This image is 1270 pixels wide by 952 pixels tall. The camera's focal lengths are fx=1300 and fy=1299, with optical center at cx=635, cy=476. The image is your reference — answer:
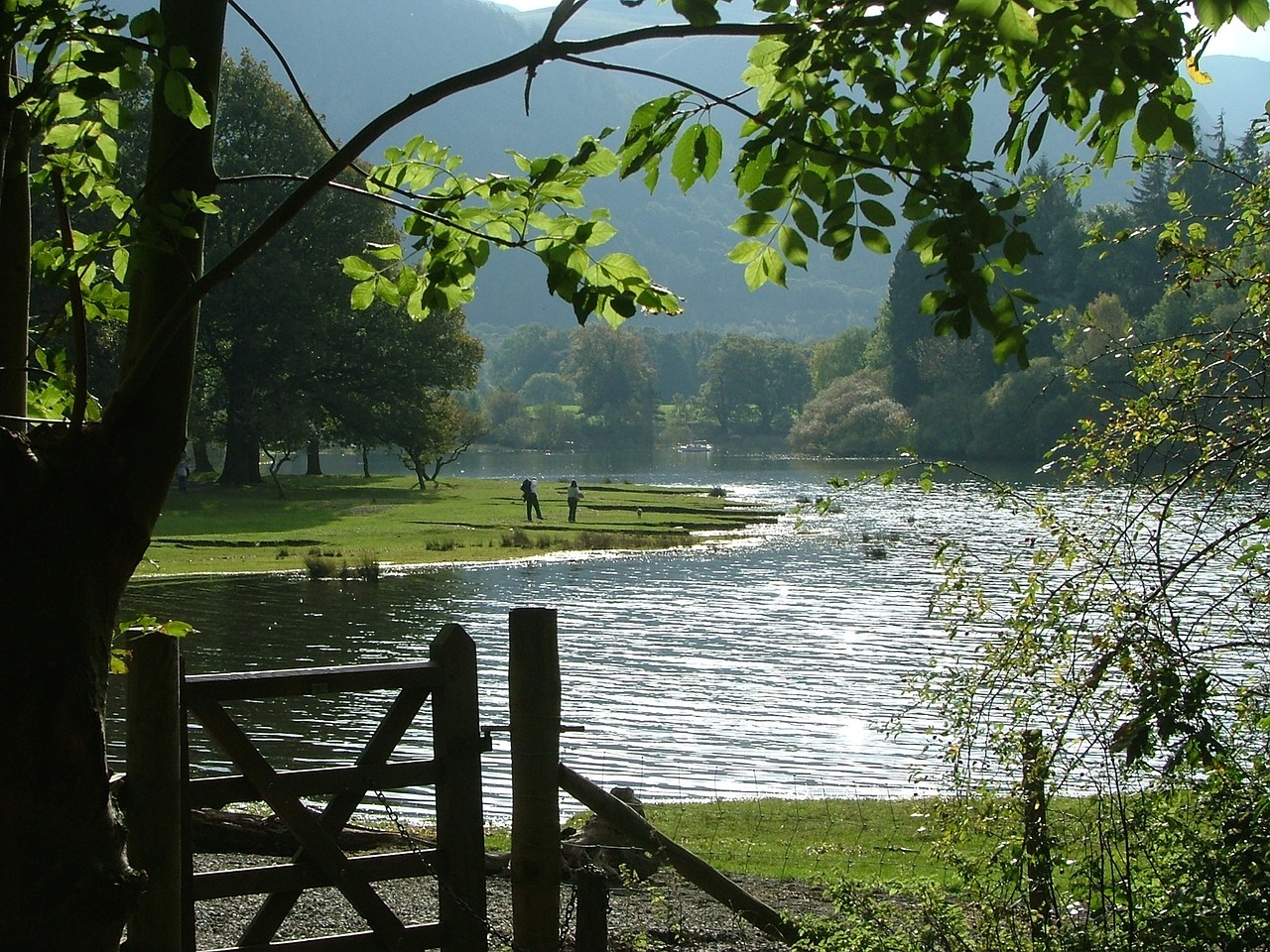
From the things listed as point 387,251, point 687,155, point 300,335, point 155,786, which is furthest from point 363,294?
point 300,335

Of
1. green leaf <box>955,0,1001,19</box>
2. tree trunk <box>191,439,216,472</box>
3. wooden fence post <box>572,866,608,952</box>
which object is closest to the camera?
green leaf <box>955,0,1001,19</box>

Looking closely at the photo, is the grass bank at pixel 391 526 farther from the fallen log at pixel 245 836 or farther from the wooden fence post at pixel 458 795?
the wooden fence post at pixel 458 795

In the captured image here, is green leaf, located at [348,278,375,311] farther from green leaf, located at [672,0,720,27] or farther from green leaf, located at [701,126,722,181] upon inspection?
green leaf, located at [672,0,720,27]

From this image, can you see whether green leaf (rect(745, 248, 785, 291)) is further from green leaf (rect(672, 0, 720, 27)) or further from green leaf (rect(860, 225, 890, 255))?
green leaf (rect(672, 0, 720, 27))

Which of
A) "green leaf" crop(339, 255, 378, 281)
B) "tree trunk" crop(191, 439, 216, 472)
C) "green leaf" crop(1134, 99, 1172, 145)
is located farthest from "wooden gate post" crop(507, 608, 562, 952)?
Result: "tree trunk" crop(191, 439, 216, 472)

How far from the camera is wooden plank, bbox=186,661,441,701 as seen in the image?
5309 mm

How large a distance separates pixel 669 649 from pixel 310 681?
18.4 m

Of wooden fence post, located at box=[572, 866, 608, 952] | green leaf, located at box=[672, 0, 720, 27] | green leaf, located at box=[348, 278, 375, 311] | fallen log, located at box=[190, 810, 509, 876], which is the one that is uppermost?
green leaf, located at box=[672, 0, 720, 27]

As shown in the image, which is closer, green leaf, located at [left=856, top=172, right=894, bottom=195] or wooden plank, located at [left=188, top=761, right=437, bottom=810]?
green leaf, located at [left=856, top=172, right=894, bottom=195]

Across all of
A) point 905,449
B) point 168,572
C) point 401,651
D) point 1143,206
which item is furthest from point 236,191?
point 1143,206

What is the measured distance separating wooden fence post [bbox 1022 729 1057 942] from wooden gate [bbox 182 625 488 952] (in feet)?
7.88

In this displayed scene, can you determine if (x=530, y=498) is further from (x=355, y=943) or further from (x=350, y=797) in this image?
(x=350, y=797)

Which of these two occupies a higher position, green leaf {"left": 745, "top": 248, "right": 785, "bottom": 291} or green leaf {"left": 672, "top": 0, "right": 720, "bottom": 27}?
green leaf {"left": 672, "top": 0, "right": 720, "bottom": 27}

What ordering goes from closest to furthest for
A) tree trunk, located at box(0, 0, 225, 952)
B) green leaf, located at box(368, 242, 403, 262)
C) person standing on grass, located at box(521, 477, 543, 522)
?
tree trunk, located at box(0, 0, 225, 952), green leaf, located at box(368, 242, 403, 262), person standing on grass, located at box(521, 477, 543, 522)
